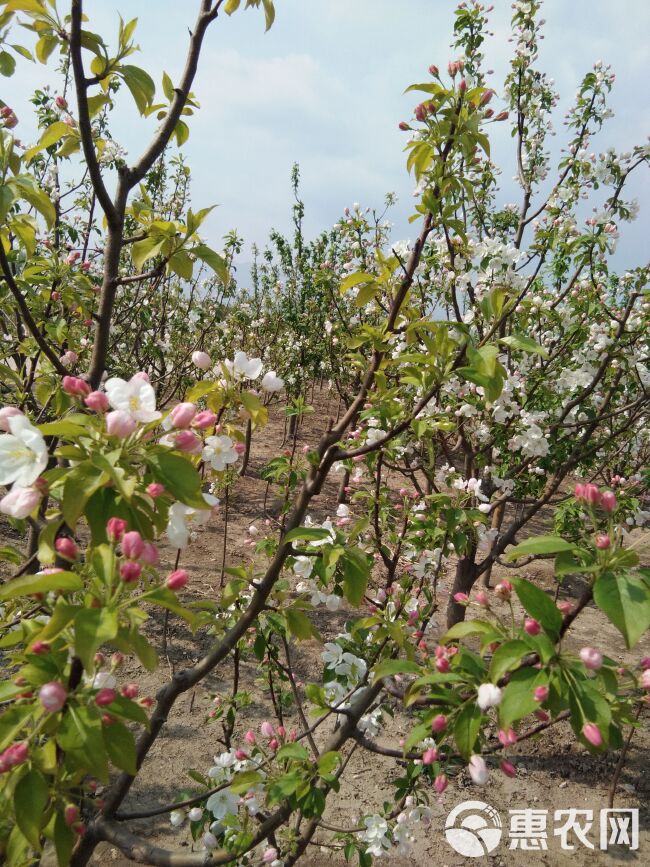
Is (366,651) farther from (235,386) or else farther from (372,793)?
(372,793)

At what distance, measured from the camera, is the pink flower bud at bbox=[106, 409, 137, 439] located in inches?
34.8

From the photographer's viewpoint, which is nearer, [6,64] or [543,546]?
[543,546]

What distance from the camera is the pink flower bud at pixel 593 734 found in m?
0.92

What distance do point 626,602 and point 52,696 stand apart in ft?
3.00

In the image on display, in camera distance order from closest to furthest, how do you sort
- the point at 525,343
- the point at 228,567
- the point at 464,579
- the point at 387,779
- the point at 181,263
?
the point at 525,343, the point at 181,263, the point at 228,567, the point at 387,779, the point at 464,579

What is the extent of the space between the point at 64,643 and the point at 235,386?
627mm

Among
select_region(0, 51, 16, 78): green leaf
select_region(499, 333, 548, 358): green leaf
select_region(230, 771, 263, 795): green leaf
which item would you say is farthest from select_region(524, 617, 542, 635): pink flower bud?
select_region(0, 51, 16, 78): green leaf

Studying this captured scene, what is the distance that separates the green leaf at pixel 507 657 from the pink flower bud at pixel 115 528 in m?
0.68

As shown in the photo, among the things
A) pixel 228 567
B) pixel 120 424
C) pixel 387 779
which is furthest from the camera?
pixel 387 779

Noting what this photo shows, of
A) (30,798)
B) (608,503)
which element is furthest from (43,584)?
(608,503)

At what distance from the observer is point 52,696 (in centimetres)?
85

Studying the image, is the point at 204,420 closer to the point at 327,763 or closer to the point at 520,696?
the point at 520,696

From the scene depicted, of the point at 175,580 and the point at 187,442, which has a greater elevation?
the point at 187,442

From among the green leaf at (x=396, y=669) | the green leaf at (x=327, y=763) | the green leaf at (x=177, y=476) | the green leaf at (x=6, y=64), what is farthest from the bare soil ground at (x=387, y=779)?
the green leaf at (x=6, y=64)
